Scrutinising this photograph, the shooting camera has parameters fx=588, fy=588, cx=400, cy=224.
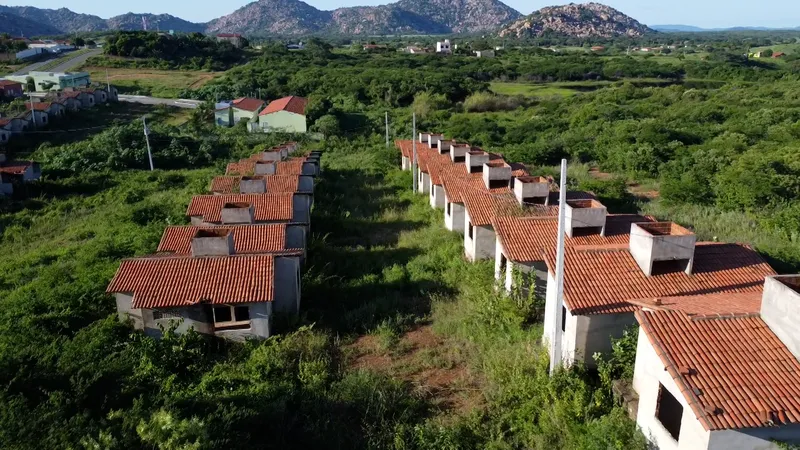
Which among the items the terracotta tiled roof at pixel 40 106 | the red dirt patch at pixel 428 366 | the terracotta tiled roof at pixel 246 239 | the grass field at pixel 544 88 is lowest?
the red dirt patch at pixel 428 366

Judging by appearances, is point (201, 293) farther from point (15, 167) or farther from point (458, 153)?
point (15, 167)

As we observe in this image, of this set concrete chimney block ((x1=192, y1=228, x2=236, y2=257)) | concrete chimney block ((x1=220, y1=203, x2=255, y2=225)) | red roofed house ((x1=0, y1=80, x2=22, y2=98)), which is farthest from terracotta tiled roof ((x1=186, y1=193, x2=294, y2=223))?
red roofed house ((x1=0, y1=80, x2=22, y2=98))

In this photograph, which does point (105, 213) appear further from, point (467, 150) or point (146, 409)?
point (146, 409)

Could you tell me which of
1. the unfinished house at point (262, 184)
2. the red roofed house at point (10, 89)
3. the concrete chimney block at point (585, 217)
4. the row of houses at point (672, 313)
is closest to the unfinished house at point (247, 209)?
the unfinished house at point (262, 184)

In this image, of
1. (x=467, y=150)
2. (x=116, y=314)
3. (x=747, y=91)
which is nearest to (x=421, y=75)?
(x=747, y=91)

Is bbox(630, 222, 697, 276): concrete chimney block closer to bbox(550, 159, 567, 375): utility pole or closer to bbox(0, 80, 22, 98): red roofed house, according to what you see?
bbox(550, 159, 567, 375): utility pole

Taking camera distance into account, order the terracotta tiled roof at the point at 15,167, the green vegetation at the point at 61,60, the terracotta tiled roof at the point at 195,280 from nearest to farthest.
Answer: the terracotta tiled roof at the point at 195,280, the terracotta tiled roof at the point at 15,167, the green vegetation at the point at 61,60

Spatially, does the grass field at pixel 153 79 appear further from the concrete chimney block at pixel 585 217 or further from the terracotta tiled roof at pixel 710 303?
the terracotta tiled roof at pixel 710 303
